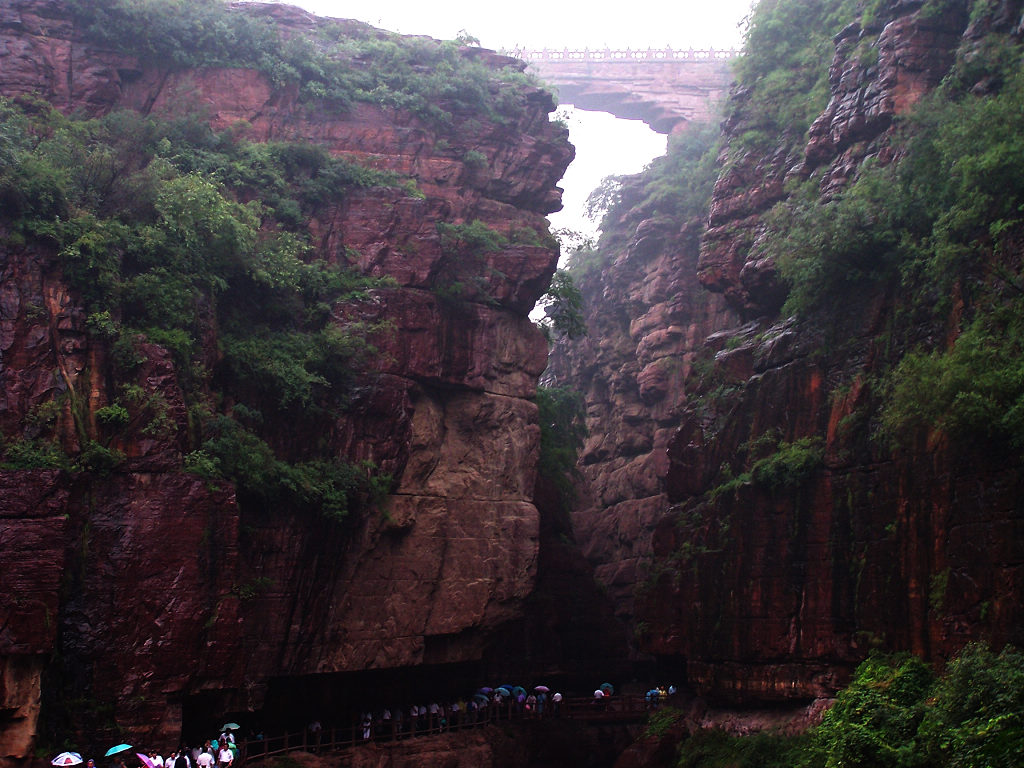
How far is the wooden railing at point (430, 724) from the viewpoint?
2514 cm

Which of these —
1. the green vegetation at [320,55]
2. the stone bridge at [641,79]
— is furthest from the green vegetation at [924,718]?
the stone bridge at [641,79]

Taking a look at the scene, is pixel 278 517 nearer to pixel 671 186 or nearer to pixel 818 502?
pixel 818 502

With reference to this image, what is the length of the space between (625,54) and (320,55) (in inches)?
1071

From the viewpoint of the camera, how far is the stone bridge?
54.3 metres

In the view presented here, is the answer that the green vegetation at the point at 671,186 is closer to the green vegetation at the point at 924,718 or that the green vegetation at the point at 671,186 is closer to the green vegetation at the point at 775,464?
the green vegetation at the point at 775,464

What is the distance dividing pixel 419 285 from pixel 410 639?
378 inches

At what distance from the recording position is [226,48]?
30828 mm

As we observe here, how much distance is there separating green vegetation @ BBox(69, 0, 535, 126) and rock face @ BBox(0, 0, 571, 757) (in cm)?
50

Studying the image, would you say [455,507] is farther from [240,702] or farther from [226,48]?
[226,48]

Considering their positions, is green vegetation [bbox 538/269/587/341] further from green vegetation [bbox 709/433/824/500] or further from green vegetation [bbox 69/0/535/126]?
green vegetation [bbox 709/433/824/500]

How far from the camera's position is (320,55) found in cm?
3231

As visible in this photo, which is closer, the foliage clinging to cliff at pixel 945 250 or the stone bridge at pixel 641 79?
the foliage clinging to cliff at pixel 945 250

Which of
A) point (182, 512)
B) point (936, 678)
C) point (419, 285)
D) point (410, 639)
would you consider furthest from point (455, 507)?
point (936, 678)

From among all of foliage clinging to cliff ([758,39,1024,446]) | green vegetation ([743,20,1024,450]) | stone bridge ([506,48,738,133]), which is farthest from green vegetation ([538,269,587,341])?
stone bridge ([506,48,738,133])
